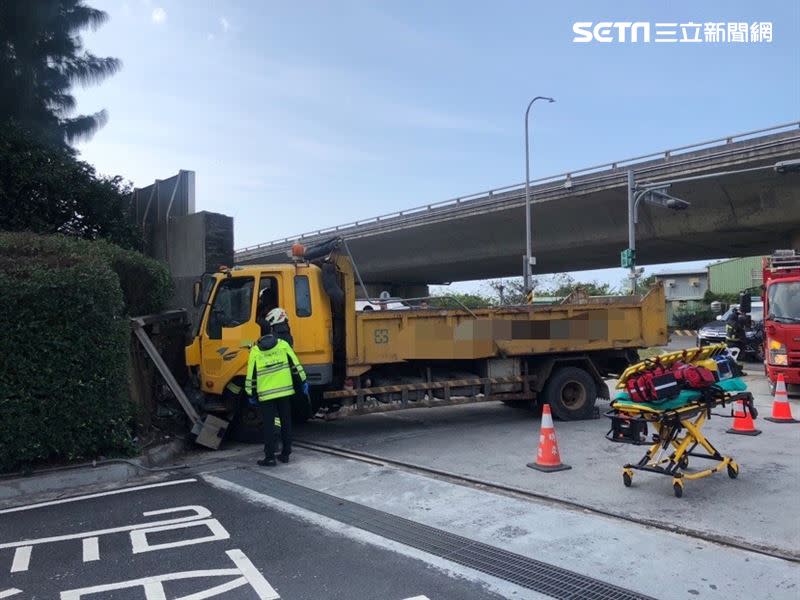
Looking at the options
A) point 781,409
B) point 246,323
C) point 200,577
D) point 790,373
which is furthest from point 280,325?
point 790,373

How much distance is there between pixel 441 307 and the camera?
31.5 ft

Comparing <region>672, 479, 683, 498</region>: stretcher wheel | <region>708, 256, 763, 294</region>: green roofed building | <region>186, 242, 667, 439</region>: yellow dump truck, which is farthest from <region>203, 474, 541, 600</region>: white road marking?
<region>708, 256, 763, 294</region>: green roofed building

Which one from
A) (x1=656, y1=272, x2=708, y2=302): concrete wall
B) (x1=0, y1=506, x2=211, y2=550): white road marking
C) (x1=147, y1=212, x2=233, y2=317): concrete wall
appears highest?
(x1=656, y1=272, x2=708, y2=302): concrete wall

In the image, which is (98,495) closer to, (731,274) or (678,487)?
(678,487)

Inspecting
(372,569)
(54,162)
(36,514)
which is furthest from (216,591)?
(54,162)

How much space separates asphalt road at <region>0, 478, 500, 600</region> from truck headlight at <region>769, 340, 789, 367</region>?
1105cm

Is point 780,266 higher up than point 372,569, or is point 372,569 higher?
point 780,266

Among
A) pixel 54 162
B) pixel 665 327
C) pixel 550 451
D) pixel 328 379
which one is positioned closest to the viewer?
pixel 550 451

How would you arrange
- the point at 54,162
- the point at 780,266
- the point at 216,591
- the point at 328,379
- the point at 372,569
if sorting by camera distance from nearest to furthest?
the point at 216,591, the point at 372,569, the point at 328,379, the point at 54,162, the point at 780,266

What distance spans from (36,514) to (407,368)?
5038 mm

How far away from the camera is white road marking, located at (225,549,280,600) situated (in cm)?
414

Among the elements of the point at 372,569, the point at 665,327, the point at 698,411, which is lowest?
the point at 372,569

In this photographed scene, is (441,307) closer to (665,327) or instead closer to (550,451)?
(550,451)

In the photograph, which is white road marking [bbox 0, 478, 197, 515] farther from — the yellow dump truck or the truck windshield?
the truck windshield
